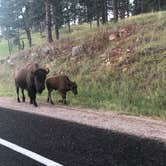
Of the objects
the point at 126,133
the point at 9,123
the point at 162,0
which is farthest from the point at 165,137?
the point at 162,0

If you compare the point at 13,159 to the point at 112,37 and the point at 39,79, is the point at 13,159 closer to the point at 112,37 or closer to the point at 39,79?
the point at 39,79

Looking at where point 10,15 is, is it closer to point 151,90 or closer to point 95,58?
point 95,58

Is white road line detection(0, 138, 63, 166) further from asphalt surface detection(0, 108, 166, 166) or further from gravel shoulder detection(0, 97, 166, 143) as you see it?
gravel shoulder detection(0, 97, 166, 143)

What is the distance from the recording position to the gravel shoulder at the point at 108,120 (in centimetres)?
848

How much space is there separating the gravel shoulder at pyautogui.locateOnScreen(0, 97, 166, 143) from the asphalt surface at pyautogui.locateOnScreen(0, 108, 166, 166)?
0.36 metres

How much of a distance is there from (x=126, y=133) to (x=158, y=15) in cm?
1327

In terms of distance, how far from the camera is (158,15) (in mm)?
20531

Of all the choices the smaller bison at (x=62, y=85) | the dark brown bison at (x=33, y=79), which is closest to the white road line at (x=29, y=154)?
the dark brown bison at (x=33, y=79)

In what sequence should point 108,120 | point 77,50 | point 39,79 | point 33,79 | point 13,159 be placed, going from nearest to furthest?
point 13,159
point 108,120
point 39,79
point 33,79
point 77,50

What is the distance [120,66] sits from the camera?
53.9 feet

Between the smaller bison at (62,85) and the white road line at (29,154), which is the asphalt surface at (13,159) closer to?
the white road line at (29,154)

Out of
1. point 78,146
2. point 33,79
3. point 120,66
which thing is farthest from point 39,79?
point 78,146

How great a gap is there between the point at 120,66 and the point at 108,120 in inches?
251

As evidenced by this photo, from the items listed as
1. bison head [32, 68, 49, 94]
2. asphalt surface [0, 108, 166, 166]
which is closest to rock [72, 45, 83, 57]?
bison head [32, 68, 49, 94]
